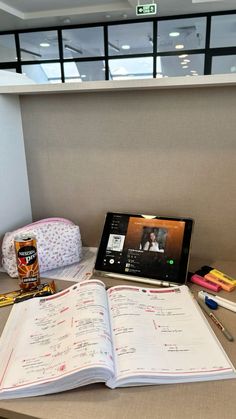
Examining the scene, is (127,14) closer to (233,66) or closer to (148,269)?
(233,66)

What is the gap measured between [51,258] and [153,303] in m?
0.34

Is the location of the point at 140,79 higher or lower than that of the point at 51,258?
higher

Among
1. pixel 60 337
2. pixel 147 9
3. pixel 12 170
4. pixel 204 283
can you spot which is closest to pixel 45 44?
pixel 147 9

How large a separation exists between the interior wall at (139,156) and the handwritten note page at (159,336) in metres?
0.33

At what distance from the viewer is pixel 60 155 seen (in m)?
1.00

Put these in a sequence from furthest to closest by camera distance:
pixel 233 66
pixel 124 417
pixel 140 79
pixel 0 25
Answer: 1. pixel 0 25
2. pixel 233 66
3. pixel 140 79
4. pixel 124 417

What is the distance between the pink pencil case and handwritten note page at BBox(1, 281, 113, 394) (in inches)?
7.1

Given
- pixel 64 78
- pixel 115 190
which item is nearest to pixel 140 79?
pixel 115 190

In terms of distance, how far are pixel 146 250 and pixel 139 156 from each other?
11.7 inches

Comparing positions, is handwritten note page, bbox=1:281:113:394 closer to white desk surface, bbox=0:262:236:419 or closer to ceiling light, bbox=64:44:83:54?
white desk surface, bbox=0:262:236:419

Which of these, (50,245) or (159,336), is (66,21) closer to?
(50,245)

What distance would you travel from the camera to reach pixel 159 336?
550mm

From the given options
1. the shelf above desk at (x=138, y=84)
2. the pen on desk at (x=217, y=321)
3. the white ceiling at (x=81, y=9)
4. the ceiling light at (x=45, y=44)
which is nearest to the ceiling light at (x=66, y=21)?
the white ceiling at (x=81, y=9)

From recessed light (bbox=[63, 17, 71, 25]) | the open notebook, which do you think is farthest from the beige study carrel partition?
recessed light (bbox=[63, 17, 71, 25])
